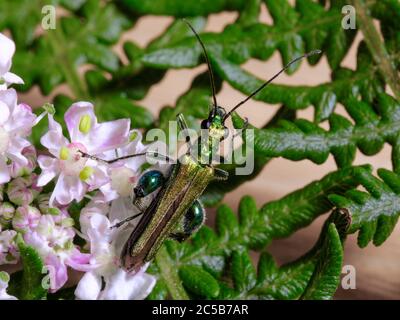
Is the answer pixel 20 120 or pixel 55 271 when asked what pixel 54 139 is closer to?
pixel 20 120

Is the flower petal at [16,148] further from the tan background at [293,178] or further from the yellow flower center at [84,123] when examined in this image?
the tan background at [293,178]

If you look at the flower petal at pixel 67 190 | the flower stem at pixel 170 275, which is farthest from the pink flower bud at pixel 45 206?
the flower stem at pixel 170 275

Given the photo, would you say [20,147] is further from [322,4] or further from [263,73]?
[263,73]

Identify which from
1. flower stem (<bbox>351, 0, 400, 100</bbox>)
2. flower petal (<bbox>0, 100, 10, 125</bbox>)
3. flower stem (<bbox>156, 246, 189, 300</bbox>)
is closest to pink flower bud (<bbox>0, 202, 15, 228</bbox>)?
flower petal (<bbox>0, 100, 10, 125</bbox>)

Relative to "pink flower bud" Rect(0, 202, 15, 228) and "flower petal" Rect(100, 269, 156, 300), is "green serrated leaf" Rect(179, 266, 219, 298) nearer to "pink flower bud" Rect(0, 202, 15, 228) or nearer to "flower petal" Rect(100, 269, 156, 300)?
"flower petal" Rect(100, 269, 156, 300)

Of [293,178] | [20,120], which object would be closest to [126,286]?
[20,120]
